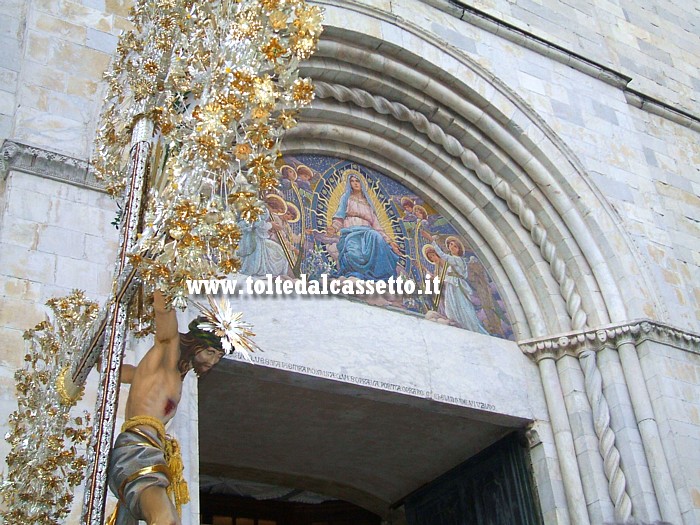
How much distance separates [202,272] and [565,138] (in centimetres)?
526

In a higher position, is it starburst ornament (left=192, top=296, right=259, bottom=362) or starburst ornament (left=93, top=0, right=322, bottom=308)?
starburst ornament (left=93, top=0, right=322, bottom=308)

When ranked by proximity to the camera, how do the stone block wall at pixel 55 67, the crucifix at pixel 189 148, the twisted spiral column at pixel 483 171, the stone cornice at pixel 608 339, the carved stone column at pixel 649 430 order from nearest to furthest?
the crucifix at pixel 189 148 < the stone block wall at pixel 55 67 < the carved stone column at pixel 649 430 < the stone cornice at pixel 608 339 < the twisted spiral column at pixel 483 171

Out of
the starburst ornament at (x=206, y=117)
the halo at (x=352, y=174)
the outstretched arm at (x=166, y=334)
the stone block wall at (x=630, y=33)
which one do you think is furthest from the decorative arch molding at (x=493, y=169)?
the outstretched arm at (x=166, y=334)

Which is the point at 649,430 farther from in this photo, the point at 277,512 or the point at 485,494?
the point at 277,512

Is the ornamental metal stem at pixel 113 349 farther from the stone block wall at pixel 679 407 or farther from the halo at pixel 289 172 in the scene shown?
the stone block wall at pixel 679 407

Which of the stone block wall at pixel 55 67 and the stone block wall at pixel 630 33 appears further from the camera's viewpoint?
the stone block wall at pixel 630 33

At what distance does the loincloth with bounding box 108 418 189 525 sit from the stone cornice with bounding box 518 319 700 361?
4.42m

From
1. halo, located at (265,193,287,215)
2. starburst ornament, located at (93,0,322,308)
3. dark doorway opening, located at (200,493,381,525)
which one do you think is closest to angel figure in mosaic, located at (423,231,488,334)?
halo, located at (265,193,287,215)

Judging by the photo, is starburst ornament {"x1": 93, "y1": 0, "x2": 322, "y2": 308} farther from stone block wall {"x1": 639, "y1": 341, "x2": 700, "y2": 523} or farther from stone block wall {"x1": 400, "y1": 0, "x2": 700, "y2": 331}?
stone block wall {"x1": 639, "y1": 341, "x2": 700, "y2": 523}

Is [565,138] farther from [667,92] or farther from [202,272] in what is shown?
[202,272]

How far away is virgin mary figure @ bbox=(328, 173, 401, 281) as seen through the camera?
7.21 metres

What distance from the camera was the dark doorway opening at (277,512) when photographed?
30.5 ft

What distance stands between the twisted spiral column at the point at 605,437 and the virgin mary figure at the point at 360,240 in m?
1.62

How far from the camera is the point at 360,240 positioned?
7.38 meters
